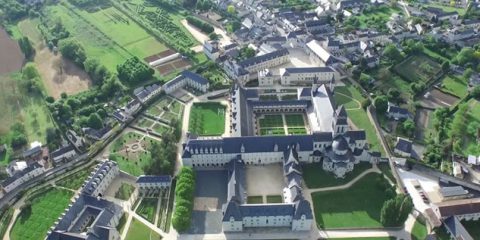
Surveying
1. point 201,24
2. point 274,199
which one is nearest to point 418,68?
point 274,199

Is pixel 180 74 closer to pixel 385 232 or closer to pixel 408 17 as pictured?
pixel 385 232

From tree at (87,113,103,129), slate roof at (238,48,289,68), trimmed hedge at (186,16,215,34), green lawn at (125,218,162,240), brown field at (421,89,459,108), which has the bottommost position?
green lawn at (125,218,162,240)

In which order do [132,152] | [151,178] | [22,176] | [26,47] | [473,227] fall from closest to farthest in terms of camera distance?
[473,227], [151,178], [22,176], [132,152], [26,47]

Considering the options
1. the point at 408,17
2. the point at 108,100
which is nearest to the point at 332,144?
the point at 108,100

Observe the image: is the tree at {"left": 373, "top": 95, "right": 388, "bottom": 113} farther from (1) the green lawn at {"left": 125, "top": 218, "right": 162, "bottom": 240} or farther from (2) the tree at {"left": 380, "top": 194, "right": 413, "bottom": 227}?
(1) the green lawn at {"left": 125, "top": 218, "right": 162, "bottom": 240}

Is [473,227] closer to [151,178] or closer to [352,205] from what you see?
[352,205]

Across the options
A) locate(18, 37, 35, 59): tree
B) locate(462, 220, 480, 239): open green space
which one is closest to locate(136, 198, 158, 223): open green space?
locate(462, 220, 480, 239): open green space

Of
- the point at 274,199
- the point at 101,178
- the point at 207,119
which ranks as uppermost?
the point at 207,119

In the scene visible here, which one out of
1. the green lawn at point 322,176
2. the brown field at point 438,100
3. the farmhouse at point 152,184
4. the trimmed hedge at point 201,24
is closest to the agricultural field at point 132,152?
the farmhouse at point 152,184
